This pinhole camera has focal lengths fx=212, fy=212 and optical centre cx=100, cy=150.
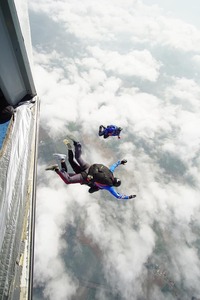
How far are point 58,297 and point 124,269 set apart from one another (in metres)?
55.7

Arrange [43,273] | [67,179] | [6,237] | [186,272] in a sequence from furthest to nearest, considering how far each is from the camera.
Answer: [186,272] < [43,273] < [67,179] < [6,237]

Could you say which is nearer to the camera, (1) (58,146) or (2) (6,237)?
(2) (6,237)

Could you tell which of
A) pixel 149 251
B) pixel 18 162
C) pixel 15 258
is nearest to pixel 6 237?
pixel 15 258

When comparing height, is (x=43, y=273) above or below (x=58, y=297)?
above

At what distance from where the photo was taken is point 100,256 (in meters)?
164

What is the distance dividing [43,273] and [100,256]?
4335cm

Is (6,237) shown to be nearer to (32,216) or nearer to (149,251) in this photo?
(32,216)

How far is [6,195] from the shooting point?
298 centimetres

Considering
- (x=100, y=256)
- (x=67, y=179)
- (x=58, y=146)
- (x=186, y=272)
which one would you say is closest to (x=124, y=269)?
(x=100, y=256)

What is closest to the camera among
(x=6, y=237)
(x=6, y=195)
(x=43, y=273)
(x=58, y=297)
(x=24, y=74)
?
(x=6, y=237)

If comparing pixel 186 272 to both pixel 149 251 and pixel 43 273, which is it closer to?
pixel 149 251

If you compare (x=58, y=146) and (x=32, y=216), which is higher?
(x=58, y=146)

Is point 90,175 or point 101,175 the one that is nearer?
point 90,175

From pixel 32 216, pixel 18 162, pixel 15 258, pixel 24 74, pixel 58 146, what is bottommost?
pixel 15 258
